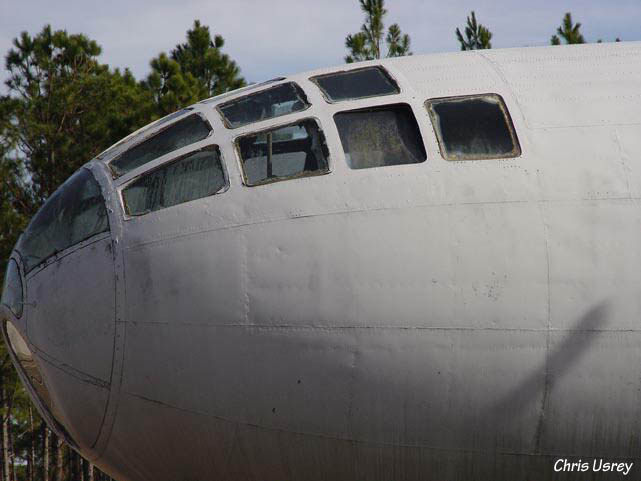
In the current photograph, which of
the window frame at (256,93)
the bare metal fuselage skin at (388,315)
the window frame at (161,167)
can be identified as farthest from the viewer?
the window frame at (256,93)

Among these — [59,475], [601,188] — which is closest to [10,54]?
[59,475]

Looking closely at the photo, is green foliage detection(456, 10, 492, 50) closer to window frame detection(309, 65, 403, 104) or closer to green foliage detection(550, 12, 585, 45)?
green foliage detection(550, 12, 585, 45)

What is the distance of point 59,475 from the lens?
31.5m

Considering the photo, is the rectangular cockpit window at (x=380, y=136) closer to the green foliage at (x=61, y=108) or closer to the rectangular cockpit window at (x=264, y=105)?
the rectangular cockpit window at (x=264, y=105)

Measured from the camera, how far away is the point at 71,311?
7102mm

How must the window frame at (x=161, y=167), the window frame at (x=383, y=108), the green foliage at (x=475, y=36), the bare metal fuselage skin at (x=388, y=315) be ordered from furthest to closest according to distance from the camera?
1. the green foliage at (x=475, y=36)
2. the window frame at (x=161, y=167)
3. the window frame at (x=383, y=108)
4. the bare metal fuselage skin at (x=388, y=315)

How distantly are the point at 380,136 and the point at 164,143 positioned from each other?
1.76 meters

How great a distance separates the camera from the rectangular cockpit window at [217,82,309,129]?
7.29m

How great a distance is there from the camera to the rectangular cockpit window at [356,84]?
7312 mm

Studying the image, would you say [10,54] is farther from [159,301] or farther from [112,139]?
[159,301]

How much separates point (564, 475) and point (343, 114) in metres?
3.19

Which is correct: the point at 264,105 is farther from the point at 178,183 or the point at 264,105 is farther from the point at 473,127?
the point at 473,127

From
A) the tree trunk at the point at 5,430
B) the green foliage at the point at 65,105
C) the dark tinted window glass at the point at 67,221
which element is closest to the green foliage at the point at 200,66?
the green foliage at the point at 65,105

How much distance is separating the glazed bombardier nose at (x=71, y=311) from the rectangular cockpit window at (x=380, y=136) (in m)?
1.98
